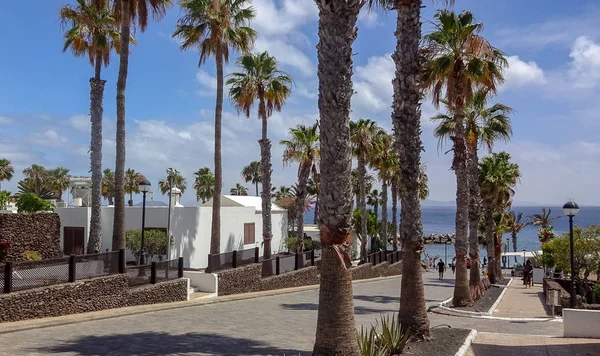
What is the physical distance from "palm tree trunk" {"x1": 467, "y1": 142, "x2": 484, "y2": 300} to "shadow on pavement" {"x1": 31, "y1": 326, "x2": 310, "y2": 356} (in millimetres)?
14653

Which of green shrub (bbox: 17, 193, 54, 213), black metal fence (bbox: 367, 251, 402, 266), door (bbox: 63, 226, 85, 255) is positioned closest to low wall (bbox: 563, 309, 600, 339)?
black metal fence (bbox: 367, 251, 402, 266)

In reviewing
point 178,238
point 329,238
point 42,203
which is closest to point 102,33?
point 42,203

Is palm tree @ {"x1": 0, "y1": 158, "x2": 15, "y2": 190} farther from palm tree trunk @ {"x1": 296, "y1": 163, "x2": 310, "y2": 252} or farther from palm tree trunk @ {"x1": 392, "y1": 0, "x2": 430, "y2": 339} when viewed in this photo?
palm tree trunk @ {"x1": 392, "y1": 0, "x2": 430, "y2": 339}

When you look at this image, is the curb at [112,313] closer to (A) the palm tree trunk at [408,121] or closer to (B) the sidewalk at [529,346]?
(A) the palm tree trunk at [408,121]

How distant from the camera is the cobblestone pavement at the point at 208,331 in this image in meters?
11.6

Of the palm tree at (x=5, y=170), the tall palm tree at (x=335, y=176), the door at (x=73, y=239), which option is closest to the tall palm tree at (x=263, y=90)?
the door at (x=73, y=239)

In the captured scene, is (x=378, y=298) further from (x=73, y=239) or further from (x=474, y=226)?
(x=73, y=239)

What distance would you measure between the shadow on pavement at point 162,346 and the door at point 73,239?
2008 cm

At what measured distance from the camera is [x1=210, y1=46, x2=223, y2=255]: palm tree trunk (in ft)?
88.4

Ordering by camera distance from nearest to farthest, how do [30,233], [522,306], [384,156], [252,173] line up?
[30,233] → [522,306] → [384,156] → [252,173]

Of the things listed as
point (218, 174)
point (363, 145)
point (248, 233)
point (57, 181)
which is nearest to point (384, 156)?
point (363, 145)

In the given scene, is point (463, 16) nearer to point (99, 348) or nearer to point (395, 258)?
point (99, 348)

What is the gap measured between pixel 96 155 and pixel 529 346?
21423 mm

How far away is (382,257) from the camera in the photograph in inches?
1649
